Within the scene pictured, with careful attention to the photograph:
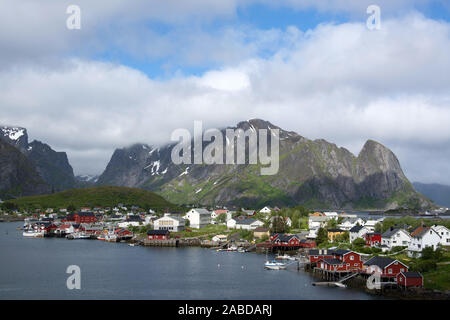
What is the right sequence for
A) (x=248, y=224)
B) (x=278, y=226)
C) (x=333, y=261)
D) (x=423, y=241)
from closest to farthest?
(x=333, y=261)
(x=423, y=241)
(x=278, y=226)
(x=248, y=224)

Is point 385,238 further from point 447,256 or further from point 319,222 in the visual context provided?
point 319,222

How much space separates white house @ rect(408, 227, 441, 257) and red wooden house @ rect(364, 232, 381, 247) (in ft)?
23.7

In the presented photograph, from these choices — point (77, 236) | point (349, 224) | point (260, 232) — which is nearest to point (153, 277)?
point (260, 232)

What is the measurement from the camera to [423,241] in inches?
2064

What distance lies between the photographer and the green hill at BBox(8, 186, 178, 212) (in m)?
163

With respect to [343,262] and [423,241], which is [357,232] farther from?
[343,262]

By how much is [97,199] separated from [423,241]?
135 meters

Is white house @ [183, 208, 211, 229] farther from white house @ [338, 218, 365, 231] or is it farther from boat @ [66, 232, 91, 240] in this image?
white house @ [338, 218, 365, 231]

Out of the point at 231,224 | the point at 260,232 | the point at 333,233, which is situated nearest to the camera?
the point at 333,233
